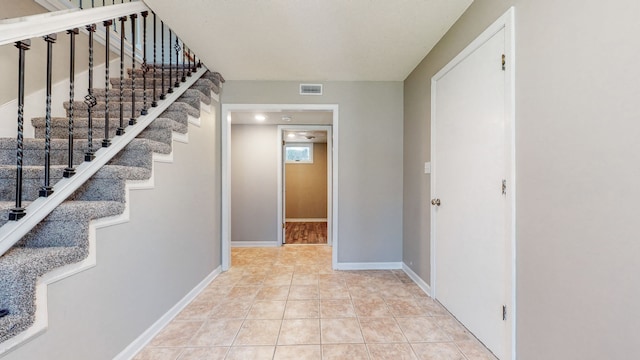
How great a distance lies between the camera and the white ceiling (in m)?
1.88

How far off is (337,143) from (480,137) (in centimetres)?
173

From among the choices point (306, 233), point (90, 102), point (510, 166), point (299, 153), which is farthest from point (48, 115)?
point (299, 153)

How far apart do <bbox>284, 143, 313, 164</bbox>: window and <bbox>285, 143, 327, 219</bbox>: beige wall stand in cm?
11

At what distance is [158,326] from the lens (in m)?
1.92

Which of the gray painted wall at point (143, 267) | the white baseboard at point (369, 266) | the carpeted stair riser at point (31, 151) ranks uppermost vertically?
the carpeted stair riser at point (31, 151)

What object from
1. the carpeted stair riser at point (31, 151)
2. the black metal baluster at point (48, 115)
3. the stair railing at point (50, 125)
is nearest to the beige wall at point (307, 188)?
the stair railing at point (50, 125)

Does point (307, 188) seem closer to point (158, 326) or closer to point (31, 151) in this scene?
point (158, 326)

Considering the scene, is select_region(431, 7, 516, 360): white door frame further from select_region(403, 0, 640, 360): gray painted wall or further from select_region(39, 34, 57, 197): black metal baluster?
select_region(39, 34, 57, 197): black metal baluster

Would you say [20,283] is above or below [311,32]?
below

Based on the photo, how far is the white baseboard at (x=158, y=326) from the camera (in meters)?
1.62

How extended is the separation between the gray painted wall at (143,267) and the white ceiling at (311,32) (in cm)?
82

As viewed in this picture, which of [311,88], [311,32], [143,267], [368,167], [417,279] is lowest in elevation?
[417,279]

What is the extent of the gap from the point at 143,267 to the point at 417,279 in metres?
2.52

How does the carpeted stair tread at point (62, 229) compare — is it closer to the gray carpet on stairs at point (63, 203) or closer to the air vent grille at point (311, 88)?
the gray carpet on stairs at point (63, 203)
